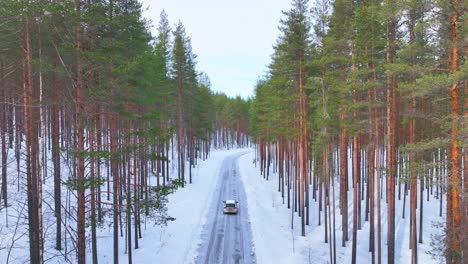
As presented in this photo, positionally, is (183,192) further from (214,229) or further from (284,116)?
(284,116)

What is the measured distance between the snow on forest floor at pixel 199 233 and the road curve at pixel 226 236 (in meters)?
0.57

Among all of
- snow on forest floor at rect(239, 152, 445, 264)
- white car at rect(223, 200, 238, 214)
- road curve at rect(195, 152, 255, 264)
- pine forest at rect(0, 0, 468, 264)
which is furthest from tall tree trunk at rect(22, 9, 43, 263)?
white car at rect(223, 200, 238, 214)

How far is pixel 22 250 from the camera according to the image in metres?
18.6

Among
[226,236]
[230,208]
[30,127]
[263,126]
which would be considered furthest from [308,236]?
[30,127]

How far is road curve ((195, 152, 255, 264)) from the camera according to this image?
21.9 m

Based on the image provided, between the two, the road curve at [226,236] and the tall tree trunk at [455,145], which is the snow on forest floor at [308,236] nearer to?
the road curve at [226,236]

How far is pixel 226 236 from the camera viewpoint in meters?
26.1

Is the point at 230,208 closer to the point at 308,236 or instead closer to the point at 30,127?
the point at 308,236

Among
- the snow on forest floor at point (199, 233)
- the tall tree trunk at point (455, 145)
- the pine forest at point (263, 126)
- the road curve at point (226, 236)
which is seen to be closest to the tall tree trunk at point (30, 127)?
the pine forest at point (263, 126)

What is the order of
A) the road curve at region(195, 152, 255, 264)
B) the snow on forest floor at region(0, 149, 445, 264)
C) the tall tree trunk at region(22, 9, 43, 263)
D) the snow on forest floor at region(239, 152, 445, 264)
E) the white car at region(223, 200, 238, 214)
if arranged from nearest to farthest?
the tall tree trunk at region(22, 9, 43, 263) < the snow on forest floor at region(0, 149, 445, 264) < the road curve at region(195, 152, 255, 264) < the snow on forest floor at region(239, 152, 445, 264) < the white car at region(223, 200, 238, 214)

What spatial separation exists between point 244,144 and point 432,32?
10677 centimetres

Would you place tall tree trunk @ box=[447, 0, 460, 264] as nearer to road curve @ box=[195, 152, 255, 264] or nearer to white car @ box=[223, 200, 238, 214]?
road curve @ box=[195, 152, 255, 264]

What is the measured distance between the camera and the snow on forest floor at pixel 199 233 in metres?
20.4

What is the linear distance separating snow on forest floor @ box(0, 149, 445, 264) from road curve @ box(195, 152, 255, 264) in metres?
0.57
